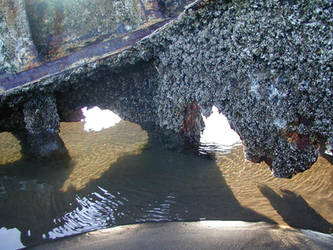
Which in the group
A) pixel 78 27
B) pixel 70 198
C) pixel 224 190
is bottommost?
pixel 224 190

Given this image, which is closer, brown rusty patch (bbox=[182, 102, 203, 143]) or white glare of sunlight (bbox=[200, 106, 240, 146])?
brown rusty patch (bbox=[182, 102, 203, 143])

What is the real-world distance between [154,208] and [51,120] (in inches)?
78.4

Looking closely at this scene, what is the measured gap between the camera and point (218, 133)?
5547 millimetres

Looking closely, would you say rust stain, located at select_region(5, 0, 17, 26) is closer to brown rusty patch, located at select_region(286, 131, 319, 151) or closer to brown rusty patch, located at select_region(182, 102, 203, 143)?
brown rusty patch, located at select_region(182, 102, 203, 143)

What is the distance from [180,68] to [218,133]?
2.21 m

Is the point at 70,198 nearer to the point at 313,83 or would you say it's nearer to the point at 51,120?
the point at 51,120

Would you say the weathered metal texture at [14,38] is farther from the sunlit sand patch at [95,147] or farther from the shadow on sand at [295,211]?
the shadow on sand at [295,211]

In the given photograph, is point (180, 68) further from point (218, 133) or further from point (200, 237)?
point (218, 133)

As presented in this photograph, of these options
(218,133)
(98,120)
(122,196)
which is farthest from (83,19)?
(218,133)

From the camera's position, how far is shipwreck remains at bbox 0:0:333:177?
2.69m

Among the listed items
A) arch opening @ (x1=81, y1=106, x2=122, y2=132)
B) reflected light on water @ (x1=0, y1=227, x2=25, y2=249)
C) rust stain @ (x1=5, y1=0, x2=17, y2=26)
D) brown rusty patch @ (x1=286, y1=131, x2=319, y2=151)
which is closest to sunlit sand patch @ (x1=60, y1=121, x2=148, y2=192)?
arch opening @ (x1=81, y1=106, x2=122, y2=132)

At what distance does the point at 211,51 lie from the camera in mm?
3271

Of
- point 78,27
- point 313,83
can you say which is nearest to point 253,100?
point 313,83

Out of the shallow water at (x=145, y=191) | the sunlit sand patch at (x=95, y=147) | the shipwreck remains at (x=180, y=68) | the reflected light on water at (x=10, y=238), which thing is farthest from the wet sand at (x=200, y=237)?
the sunlit sand patch at (x=95, y=147)
